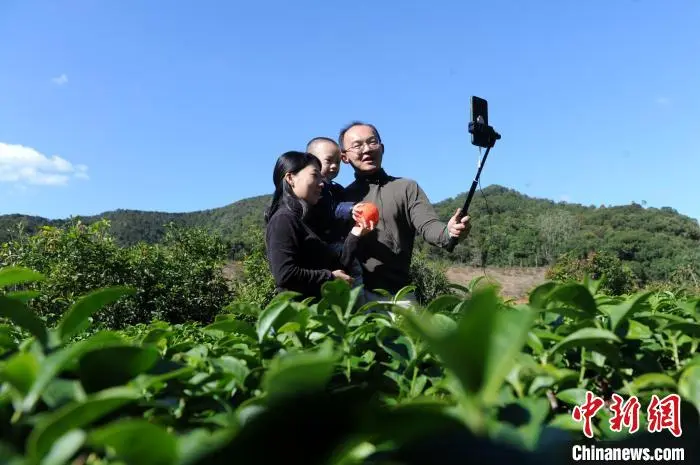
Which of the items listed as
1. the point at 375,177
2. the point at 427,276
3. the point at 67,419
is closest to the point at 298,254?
the point at 375,177

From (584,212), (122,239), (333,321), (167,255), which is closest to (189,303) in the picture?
(167,255)

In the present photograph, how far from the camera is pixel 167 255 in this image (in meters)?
14.7

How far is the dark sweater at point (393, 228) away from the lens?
3062mm

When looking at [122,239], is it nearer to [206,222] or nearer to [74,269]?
[206,222]

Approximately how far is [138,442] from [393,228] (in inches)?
108

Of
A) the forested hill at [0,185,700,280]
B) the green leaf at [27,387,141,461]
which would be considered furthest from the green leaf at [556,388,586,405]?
the forested hill at [0,185,700,280]

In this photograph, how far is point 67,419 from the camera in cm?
47

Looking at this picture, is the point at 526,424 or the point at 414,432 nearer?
the point at 414,432

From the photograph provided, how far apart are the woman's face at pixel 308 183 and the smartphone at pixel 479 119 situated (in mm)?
846

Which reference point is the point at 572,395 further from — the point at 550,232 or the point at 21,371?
the point at 550,232

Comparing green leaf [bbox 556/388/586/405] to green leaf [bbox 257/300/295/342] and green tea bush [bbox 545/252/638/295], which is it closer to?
green leaf [bbox 257/300/295/342]

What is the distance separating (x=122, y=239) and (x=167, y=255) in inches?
1847

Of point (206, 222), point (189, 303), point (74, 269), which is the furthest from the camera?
point (206, 222)

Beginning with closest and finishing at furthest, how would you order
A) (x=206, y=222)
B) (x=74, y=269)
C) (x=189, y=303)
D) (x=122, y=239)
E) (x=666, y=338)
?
(x=666, y=338), (x=74, y=269), (x=189, y=303), (x=122, y=239), (x=206, y=222)
